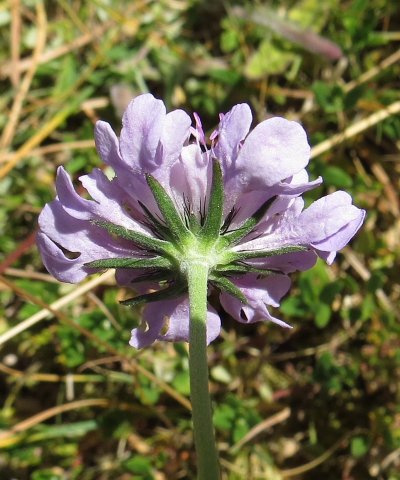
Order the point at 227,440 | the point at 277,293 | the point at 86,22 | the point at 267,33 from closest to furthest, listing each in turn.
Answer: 1. the point at 277,293
2. the point at 227,440
3. the point at 267,33
4. the point at 86,22

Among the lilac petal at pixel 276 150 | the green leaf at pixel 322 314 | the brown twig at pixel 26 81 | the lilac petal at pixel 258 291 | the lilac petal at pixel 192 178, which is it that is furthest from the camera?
the brown twig at pixel 26 81

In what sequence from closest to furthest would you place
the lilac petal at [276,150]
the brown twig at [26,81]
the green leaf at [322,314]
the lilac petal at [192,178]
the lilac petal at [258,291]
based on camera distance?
the lilac petal at [276,150]
the lilac petal at [192,178]
the lilac petal at [258,291]
the green leaf at [322,314]
the brown twig at [26,81]

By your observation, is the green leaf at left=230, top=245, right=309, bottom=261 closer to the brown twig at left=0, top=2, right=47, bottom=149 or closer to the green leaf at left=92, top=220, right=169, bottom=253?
the green leaf at left=92, top=220, right=169, bottom=253

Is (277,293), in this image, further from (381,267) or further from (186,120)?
(381,267)

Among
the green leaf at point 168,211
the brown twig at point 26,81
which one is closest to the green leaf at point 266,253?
the green leaf at point 168,211

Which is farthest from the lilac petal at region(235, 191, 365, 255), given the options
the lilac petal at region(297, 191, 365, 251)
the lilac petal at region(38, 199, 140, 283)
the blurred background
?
the blurred background

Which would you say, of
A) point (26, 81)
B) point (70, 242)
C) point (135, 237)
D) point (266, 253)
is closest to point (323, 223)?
point (266, 253)

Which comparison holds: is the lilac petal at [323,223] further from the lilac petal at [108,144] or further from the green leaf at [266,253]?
the lilac petal at [108,144]

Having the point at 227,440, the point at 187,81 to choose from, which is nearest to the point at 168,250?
the point at 227,440
